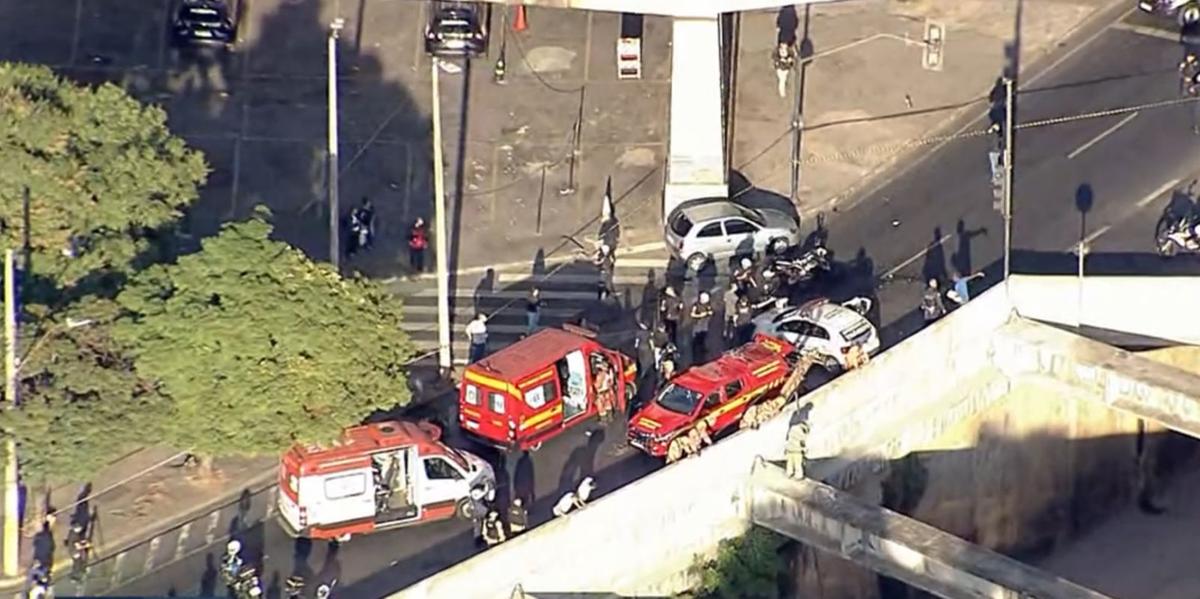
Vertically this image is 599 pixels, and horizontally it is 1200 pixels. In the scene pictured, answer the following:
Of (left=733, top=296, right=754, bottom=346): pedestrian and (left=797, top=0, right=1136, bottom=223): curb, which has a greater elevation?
(left=797, top=0, right=1136, bottom=223): curb

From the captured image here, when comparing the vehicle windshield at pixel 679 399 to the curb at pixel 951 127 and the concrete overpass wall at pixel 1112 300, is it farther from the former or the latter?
the curb at pixel 951 127

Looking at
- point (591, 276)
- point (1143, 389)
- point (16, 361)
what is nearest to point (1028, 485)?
point (1143, 389)

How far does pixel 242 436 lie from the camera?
2830 inches

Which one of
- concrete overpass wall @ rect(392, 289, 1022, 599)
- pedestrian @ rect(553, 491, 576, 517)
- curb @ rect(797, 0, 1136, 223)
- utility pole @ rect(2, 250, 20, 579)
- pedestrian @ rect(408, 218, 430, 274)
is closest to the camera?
concrete overpass wall @ rect(392, 289, 1022, 599)

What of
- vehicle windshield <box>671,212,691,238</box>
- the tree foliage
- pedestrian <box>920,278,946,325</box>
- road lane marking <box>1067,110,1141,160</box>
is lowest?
the tree foliage

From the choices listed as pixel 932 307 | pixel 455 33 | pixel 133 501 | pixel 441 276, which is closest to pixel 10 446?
pixel 133 501

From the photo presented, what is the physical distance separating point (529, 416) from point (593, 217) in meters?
13.5

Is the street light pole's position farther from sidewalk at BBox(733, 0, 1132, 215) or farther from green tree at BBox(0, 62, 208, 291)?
sidewalk at BBox(733, 0, 1132, 215)

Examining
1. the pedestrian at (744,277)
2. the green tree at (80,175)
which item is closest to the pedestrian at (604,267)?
the pedestrian at (744,277)

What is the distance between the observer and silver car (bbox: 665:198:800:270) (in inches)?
3287

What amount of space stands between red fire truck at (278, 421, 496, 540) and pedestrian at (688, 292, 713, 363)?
8.47 m

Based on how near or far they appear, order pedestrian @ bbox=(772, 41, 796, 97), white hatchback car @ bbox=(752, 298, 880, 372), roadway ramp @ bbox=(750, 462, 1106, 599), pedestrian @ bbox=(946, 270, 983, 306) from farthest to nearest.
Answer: pedestrian @ bbox=(772, 41, 796, 97)
pedestrian @ bbox=(946, 270, 983, 306)
white hatchback car @ bbox=(752, 298, 880, 372)
roadway ramp @ bbox=(750, 462, 1106, 599)

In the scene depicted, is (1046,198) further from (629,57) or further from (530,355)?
(530,355)

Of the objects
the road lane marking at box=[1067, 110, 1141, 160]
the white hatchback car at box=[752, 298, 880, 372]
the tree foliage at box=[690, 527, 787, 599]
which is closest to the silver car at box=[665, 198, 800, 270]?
the white hatchback car at box=[752, 298, 880, 372]
